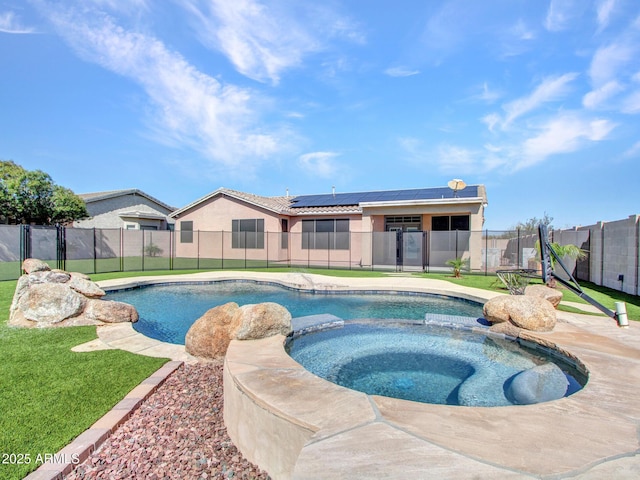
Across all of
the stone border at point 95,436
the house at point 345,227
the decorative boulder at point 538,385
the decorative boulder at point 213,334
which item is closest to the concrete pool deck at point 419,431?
the decorative boulder at point 538,385

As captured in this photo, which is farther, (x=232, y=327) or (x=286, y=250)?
(x=286, y=250)

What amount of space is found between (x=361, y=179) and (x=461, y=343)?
22632mm

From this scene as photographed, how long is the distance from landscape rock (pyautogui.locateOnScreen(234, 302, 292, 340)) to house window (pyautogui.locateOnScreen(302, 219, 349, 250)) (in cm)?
1270

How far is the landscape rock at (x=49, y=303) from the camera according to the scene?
18.8ft

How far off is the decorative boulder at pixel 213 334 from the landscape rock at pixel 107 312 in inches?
99.5

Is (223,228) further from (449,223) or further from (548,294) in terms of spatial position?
(548,294)

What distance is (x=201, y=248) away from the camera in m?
19.6

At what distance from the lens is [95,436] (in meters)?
2.47

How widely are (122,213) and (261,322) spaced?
23.6 metres

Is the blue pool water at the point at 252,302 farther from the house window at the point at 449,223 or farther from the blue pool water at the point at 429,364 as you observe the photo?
the house window at the point at 449,223

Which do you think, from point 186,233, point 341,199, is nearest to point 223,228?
point 186,233

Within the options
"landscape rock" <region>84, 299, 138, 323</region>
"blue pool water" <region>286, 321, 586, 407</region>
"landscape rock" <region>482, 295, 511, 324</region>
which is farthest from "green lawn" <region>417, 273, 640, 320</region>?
"landscape rock" <region>84, 299, 138, 323</region>

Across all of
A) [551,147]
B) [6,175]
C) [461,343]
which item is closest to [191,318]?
[461,343]

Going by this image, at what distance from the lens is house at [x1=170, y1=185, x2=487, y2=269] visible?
15.4 meters
